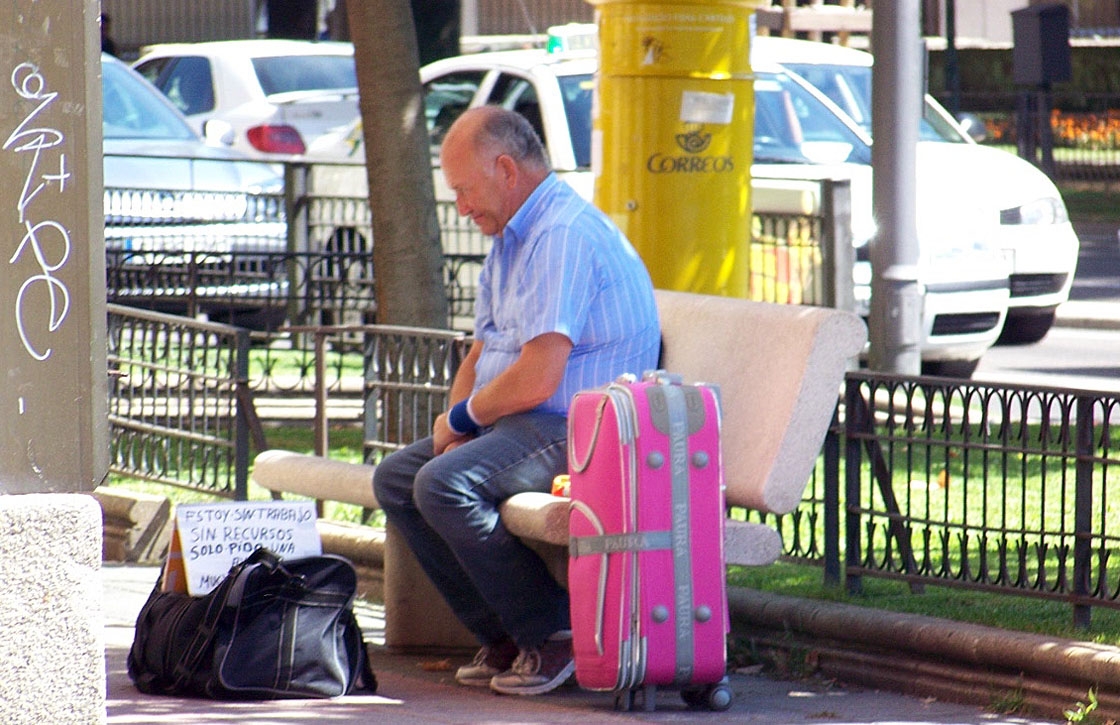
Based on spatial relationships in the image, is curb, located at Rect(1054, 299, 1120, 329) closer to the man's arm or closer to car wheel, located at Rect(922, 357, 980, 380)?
car wheel, located at Rect(922, 357, 980, 380)

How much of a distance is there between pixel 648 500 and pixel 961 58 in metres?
27.8

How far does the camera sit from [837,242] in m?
9.09

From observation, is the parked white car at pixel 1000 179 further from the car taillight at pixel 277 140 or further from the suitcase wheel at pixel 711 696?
the suitcase wheel at pixel 711 696

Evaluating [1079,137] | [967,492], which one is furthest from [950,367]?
[1079,137]

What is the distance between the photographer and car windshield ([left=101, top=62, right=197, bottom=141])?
13578mm

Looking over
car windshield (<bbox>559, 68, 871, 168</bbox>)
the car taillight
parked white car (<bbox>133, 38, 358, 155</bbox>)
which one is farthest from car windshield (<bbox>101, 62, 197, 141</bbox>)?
car windshield (<bbox>559, 68, 871, 168</bbox>)

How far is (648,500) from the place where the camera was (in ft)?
15.6

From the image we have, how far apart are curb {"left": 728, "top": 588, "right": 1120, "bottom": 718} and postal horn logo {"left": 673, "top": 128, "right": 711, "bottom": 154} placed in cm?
196

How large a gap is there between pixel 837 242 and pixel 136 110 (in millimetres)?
6272

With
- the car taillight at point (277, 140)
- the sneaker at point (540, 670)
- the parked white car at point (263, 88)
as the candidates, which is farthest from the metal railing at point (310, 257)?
the sneaker at point (540, 670)

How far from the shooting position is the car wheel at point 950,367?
1066cm

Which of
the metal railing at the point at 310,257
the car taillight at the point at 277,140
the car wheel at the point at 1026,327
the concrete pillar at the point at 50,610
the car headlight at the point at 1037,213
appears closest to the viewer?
the concrete pillar at the point at 50,610

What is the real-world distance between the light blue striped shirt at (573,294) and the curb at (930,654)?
81 centimetres

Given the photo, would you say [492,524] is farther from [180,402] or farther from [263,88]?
[263,88]
